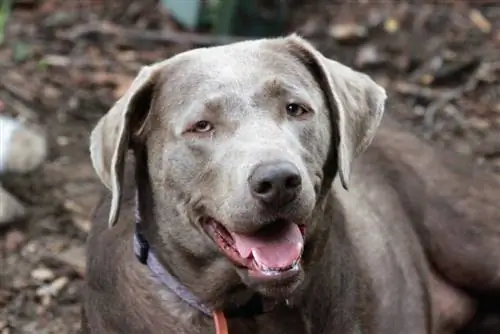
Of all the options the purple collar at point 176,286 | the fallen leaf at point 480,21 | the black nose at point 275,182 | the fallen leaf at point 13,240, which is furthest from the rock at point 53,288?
the fallen leaf at point 480,21

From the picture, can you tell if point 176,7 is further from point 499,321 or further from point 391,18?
point 499,321

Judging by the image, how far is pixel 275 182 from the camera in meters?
3.36

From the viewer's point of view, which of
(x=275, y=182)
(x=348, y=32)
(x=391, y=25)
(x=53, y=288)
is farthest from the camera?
(x=391, y=25)

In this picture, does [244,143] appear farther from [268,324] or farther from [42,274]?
[42,274]

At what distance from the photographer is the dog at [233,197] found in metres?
3.51

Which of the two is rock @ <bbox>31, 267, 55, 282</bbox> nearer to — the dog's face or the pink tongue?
the dog's face

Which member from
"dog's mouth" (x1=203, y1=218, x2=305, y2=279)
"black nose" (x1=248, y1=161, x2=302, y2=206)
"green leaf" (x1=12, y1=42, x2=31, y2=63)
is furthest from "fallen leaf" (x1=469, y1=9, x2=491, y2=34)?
"black nose" (x1=248, y1=161, x2=302, y2=206)

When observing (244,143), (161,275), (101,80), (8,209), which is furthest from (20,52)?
(244,143)

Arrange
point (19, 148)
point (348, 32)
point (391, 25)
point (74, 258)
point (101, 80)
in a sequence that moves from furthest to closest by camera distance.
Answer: point (391, 25)
point (348, 32)
point (101, 80)
point (19, 148)
point (74, 258)

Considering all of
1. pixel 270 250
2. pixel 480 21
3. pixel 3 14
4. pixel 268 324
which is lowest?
pixel 3 14

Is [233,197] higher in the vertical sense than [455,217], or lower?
higher

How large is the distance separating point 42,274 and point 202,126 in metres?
1.86

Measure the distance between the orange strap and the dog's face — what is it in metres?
0.18

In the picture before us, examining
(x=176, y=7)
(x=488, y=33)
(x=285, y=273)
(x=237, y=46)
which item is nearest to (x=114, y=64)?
(x=176, y=7)
